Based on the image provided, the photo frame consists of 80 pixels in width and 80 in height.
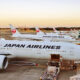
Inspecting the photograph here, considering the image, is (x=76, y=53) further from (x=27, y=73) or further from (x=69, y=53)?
(x=27, y=73)

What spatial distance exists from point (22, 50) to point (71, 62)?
4.99 m

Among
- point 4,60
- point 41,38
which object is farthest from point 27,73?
point 41,38

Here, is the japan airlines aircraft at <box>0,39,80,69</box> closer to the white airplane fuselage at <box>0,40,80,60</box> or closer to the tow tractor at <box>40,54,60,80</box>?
the white airplane fuselage at <box>0,40,80,60</box>

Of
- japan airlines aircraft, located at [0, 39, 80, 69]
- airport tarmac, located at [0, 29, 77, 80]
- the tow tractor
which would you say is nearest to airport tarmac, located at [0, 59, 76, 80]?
airport tarmac, located at [0, 29, 77, 80]

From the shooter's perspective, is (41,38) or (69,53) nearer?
(69,53)

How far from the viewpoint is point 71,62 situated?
55.4ft

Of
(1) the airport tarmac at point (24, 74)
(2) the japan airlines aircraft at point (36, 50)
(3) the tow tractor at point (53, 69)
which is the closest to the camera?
(3) the tow tractor at point (53, 69)

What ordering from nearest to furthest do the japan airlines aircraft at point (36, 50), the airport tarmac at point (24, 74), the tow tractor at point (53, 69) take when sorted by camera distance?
the tow tractor at point (53, 69) < the airport tarmac at point (24, 74) < the japan airlines aircraft at point (36, 50)

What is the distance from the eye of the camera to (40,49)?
1714 centimetres

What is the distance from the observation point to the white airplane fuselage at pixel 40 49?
16.5m

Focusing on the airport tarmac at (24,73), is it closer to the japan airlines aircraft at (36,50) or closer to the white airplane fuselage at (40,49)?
the japan airlines aircraft at (36,50)

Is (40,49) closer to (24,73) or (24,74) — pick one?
(24,73)


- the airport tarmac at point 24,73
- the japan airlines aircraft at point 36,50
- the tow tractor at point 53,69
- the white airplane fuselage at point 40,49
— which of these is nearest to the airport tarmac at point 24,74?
the airport tarmac at point 24,73

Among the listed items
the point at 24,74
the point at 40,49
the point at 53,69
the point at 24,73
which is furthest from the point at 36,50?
the point at 53,69
